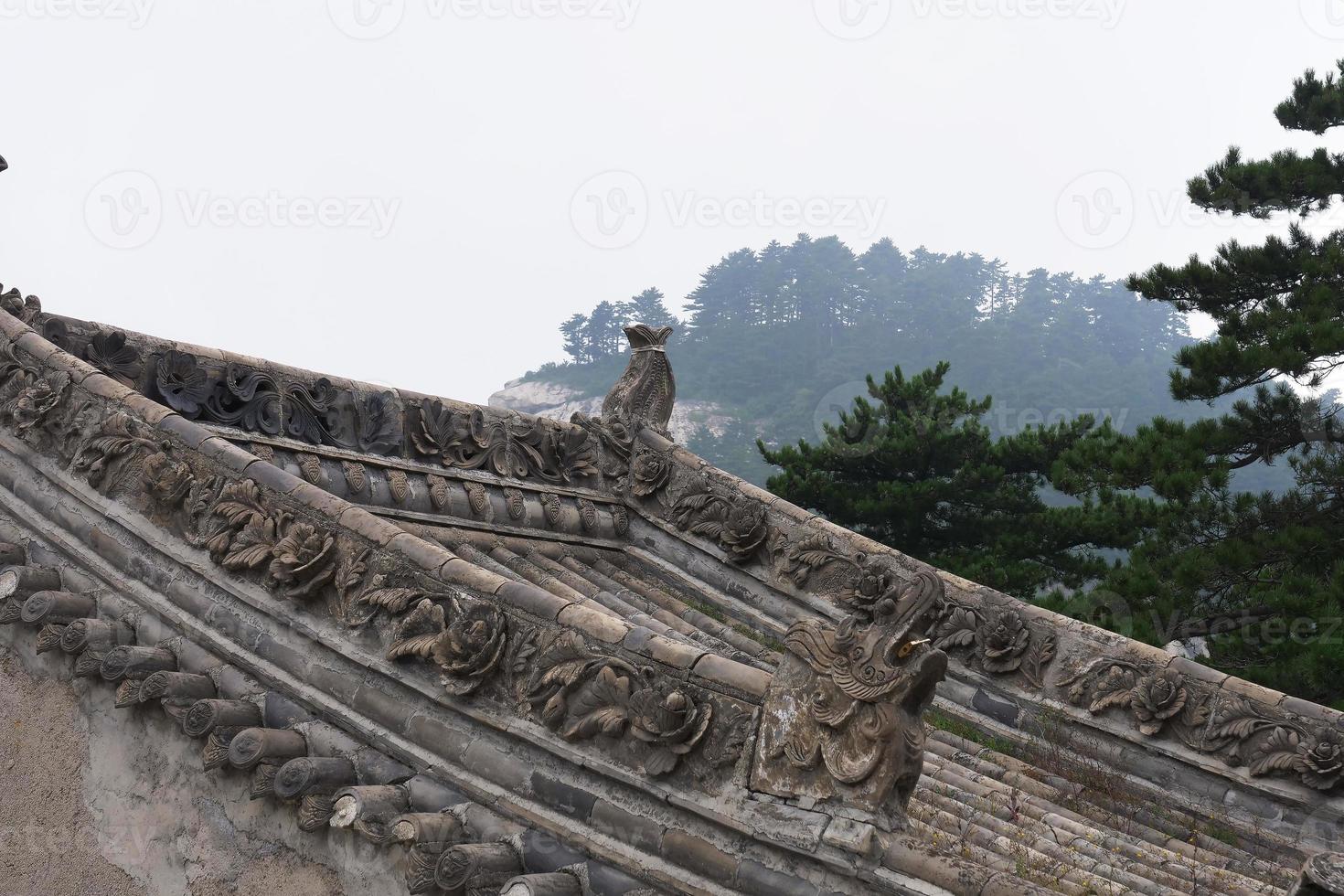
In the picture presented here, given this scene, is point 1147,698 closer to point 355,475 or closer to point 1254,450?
point 355,475

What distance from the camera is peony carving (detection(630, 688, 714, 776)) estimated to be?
4.69m


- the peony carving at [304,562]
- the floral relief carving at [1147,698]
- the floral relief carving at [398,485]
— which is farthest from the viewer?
the floral relief carving at [398,485]

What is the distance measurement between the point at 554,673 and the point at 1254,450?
43.1 feet

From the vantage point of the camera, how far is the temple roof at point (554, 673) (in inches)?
180

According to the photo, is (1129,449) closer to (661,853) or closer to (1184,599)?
(1184,599)

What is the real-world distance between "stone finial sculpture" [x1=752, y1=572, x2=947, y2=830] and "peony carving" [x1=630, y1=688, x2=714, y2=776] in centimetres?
24

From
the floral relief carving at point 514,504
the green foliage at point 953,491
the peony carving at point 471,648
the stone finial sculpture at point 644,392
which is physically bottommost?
the peony carving at point 471,648

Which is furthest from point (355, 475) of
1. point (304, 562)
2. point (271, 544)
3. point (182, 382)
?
point (304, 562)

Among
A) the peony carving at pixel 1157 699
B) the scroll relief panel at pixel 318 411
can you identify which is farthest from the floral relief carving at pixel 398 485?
the peony carving at pixel 1157 699

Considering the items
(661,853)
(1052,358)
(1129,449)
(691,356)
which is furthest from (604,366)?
(661,853)

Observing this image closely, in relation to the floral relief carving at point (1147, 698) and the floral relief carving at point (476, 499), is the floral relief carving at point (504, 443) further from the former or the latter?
the floral relief carving at point (1147, 698)

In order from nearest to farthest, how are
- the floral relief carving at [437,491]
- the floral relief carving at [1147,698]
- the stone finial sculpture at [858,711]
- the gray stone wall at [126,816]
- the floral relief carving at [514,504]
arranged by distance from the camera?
the stone finial sculpture at [858,711] < the gray stone wall at [126,816] < the floral relief carving at [1147,698] < the floral relief carving at [437,491] < the floral relief carving at [514,504]

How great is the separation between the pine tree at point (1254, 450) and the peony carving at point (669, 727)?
393 inches

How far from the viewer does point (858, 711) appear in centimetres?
449
